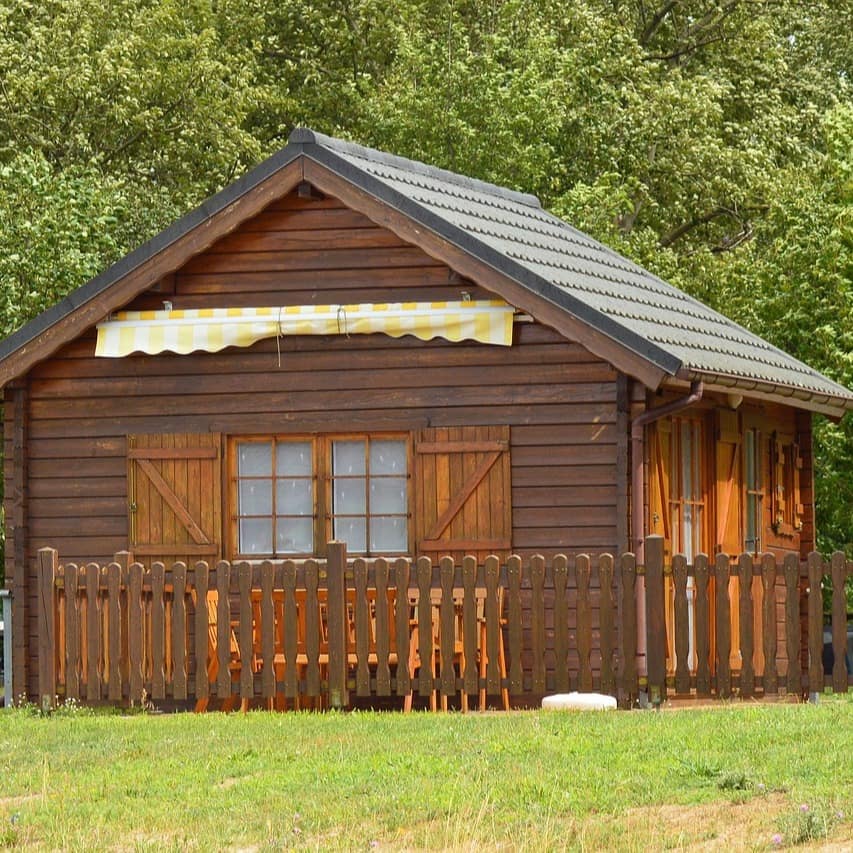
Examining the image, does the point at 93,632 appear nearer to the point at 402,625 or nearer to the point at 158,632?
the point at 158,632

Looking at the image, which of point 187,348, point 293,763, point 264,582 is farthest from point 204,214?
point 293,763

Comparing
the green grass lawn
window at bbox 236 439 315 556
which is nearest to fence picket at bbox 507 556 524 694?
the green grass lawn

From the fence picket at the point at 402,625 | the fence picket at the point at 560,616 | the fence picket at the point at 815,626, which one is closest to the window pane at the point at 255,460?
the fence picket at the point at 402,625

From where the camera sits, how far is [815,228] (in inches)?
1055

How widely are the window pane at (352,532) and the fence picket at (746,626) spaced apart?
4139mm

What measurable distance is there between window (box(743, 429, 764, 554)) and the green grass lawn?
680 cm

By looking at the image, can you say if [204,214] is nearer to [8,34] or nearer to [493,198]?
[493,198]

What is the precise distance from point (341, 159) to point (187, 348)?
2171mm

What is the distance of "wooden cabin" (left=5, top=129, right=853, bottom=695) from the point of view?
17453mm

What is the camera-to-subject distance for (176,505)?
18.2 metres

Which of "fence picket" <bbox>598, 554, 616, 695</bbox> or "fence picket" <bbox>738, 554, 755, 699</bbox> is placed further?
"fence picket" <bbox>598, 554, 616, 695</bbox>

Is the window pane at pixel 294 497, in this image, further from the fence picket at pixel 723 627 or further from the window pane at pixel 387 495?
the fence picket at pixel 723 627

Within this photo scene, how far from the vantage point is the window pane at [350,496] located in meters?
18.0

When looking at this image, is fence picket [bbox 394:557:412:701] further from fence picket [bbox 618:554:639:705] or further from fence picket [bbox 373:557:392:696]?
fence picket [bbox 618:554:639:705]
